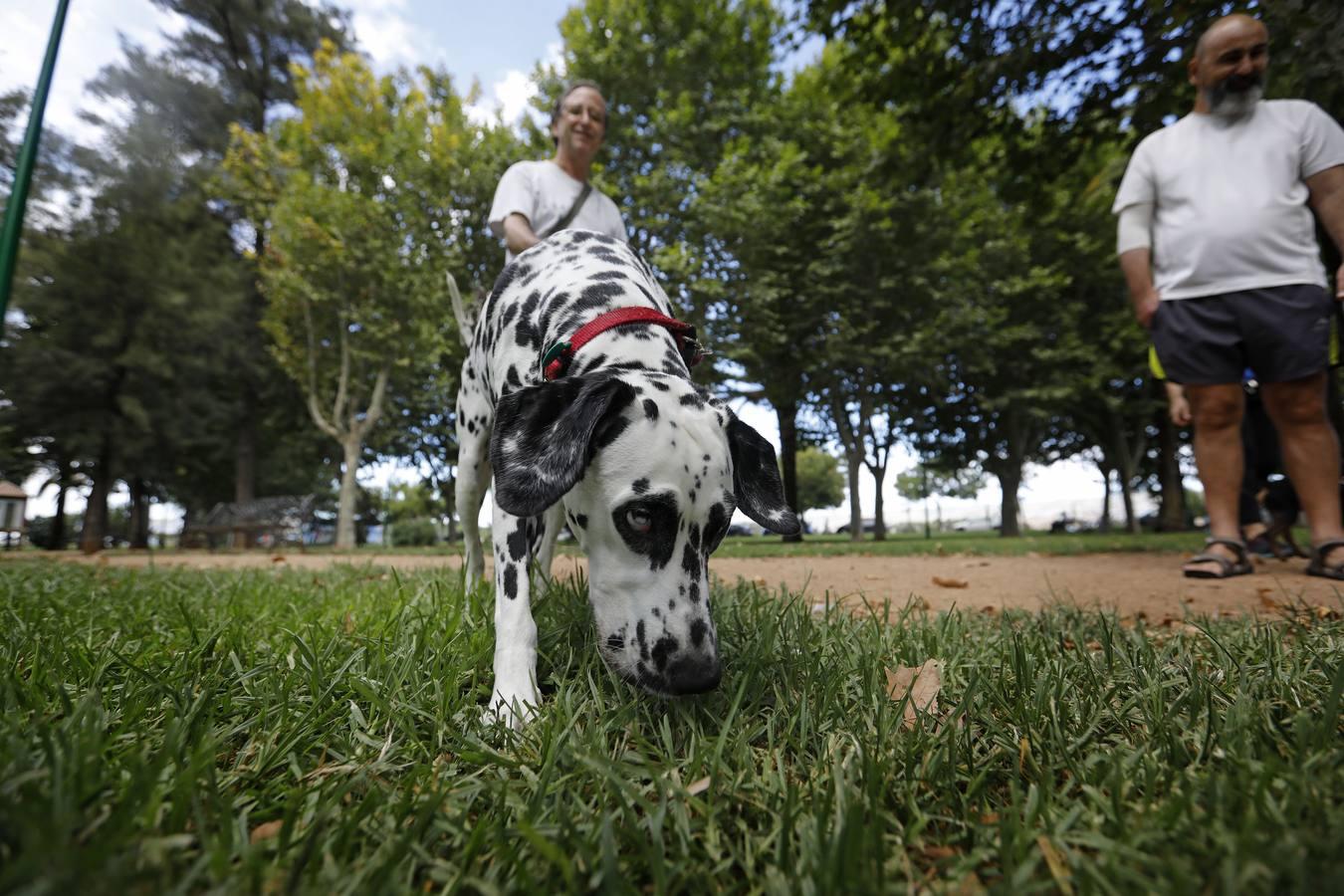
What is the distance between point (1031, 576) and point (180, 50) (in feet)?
101

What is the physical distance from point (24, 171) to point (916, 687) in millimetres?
7021

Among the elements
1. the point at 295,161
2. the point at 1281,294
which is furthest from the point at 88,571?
the point at 295,161

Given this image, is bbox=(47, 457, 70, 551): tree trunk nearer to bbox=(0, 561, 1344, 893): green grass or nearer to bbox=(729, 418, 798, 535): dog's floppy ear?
bbox=(0, 561, 1344, 893): green grass

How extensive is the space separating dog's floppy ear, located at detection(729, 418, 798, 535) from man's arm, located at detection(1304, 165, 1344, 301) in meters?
4.15

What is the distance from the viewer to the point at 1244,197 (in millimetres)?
4121

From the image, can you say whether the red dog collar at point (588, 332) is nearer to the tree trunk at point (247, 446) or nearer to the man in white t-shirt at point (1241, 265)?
the man in white t-shirt at point (1241, 265)

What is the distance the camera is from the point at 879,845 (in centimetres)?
114

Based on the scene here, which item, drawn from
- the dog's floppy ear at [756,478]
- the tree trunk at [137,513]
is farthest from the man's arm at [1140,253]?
the tree trunk at [137,513]

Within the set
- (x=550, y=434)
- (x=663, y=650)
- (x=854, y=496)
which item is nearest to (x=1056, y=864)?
(x=663, y=650)

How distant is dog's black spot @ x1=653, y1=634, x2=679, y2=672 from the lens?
174cm

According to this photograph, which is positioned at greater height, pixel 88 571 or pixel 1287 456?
pixel 1287 456

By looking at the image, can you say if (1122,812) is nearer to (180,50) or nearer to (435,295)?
(435,295)

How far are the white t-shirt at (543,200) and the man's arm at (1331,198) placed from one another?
14.0 ft

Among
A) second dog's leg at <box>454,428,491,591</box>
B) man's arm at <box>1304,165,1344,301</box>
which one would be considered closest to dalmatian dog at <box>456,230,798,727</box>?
second dog's leg at <box>454,428,491,591</box>
